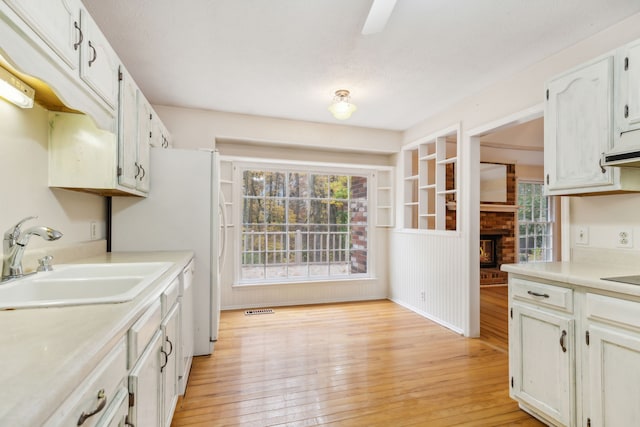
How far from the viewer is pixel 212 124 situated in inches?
146

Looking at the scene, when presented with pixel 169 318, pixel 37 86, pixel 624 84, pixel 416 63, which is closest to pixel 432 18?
pixel 416 63

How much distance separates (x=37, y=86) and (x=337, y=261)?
148 inches

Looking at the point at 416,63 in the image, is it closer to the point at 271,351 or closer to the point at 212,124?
the point at 212,124

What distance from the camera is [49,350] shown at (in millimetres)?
673

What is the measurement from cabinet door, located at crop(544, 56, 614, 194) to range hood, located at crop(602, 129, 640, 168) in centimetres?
6

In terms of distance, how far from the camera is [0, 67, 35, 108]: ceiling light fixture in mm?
1284

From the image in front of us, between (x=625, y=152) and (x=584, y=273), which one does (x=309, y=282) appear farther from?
(x=625, y=152)

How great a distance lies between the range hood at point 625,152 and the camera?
161cm

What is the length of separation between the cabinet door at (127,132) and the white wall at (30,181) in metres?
0.36

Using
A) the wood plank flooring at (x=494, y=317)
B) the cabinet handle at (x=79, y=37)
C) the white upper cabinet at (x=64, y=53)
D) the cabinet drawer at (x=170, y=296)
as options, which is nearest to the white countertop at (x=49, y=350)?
the cabinet drawer at (x=170, y=296)

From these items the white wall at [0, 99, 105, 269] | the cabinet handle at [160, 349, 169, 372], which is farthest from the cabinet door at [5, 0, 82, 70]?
the cabinet handle at [160, 349, 169, 372]

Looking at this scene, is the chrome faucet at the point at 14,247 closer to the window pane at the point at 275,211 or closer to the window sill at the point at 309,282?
the window sill at the point at 309,282

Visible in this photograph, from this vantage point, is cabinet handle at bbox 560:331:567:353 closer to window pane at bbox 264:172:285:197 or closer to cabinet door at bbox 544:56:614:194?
cabinet door at bbox 544:56:614:194

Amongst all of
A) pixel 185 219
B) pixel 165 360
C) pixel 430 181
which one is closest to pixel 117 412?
pixel 165 360
